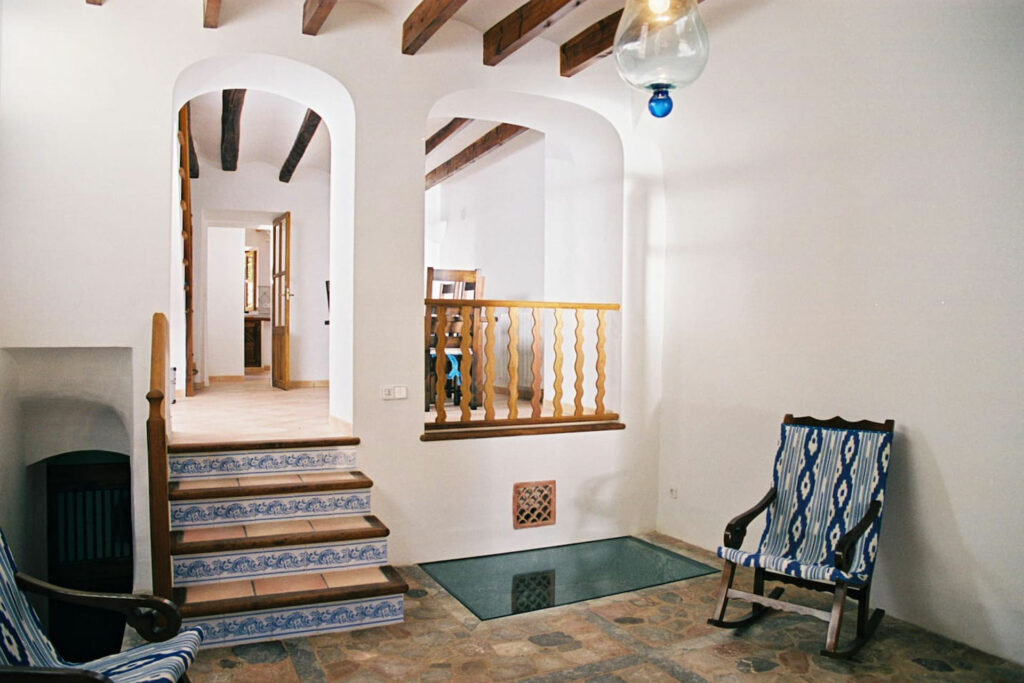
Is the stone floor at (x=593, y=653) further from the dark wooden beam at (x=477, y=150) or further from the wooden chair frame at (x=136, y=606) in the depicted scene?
the dark wooden beam at (x=477, y=150)

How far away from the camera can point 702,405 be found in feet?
17.0

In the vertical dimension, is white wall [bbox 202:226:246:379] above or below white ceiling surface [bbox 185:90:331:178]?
below

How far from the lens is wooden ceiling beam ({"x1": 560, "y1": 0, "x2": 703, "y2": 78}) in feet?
15.5

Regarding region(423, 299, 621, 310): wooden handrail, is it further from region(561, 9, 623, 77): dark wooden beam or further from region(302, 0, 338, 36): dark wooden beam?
region(302, 0, 338, 36): dark wooden beam

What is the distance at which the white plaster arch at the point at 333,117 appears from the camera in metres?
4.47

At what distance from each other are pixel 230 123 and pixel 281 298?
2.84 m

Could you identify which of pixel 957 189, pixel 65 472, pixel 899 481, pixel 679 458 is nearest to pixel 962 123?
pixel 957 189

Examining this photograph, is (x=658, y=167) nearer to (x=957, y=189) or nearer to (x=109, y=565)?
(x=957, y=189)

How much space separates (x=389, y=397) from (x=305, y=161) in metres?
5.12

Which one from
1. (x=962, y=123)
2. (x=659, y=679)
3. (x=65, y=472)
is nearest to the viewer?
(x=659, y=679)

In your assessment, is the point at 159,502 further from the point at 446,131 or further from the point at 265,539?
the point at 446,131

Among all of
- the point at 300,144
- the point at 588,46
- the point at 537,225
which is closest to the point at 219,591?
the point at 588,46

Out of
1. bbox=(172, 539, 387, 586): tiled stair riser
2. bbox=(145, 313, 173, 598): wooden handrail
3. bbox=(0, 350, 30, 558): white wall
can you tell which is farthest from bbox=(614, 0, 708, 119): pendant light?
bbox=(0, 350, 30, 558): white wall

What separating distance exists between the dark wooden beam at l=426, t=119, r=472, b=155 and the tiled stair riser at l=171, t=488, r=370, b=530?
4.04 metres
